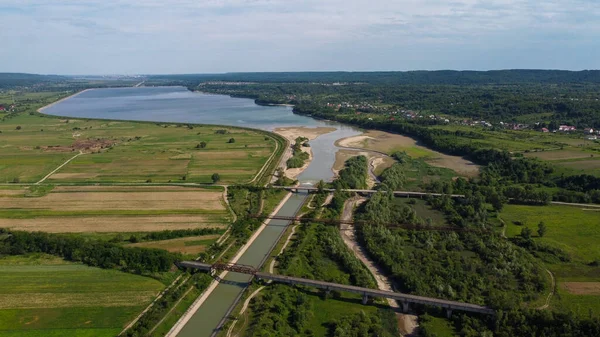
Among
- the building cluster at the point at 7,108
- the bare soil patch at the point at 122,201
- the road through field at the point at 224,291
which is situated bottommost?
the road through field at the point at 224,291

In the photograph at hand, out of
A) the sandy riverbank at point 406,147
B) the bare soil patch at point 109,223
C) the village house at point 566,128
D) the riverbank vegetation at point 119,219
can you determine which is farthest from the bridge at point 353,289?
the village house at point 566,128

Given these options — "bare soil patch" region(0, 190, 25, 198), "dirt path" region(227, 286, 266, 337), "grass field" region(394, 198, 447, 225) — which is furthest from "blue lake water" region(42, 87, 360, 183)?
Answer: "bare soil patch" region(0, 190, 25, 198)

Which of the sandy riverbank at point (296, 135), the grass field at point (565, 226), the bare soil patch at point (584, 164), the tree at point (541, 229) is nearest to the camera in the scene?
the grass field at point (565, 226)

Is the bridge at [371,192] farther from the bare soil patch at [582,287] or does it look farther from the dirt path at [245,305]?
the dirt path at [245,305]

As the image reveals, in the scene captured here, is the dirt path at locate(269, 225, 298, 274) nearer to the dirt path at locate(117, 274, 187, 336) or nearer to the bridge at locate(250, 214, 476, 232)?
the bridge at locate(250, 214, 476, 232)

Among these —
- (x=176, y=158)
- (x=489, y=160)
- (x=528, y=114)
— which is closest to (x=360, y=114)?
(x=528, y=114)
